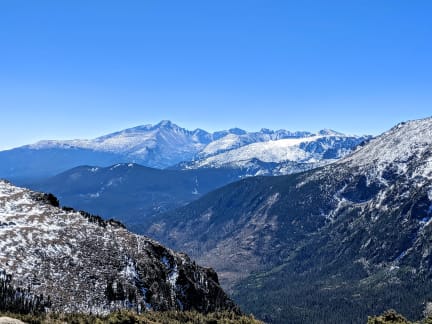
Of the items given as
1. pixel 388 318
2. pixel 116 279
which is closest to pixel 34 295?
pixel 116 279

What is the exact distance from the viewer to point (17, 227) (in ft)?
379

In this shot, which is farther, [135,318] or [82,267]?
[82,267]

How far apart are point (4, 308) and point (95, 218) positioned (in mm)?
50243

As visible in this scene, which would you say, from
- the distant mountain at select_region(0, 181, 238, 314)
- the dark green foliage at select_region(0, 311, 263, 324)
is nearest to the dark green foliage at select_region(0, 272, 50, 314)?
the distant mountain at select_region(0, 181, 238, 314)

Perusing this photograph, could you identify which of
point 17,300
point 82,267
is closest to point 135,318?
point 17,300

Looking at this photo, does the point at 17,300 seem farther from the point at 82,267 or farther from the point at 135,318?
the point at 135,318

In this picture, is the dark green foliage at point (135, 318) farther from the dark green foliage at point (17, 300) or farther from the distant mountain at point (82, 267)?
the distant mountain at point (82, 267)

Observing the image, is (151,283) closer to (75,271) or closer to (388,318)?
(75,271)

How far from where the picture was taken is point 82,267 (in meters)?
113

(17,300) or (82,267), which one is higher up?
(82,267)

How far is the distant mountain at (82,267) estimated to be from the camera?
9950 cm

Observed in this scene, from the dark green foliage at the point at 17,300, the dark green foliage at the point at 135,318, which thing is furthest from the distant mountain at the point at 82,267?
the dark green foliage at the point at 135,318

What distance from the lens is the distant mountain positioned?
99.5 meters

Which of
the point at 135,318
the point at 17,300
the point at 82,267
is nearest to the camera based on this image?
the point at 135,318
